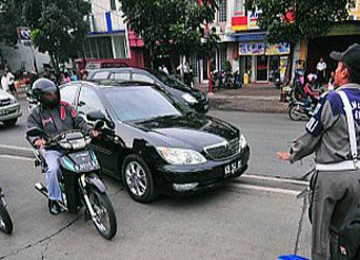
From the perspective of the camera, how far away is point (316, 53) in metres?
19.3

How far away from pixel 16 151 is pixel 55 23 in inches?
542

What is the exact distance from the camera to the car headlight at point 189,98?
9.60m

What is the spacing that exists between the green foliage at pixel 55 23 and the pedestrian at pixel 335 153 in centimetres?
1944

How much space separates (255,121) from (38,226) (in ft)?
23.5

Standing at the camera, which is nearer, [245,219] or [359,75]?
[359,75]

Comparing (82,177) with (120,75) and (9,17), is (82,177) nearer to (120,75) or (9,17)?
(120,75)

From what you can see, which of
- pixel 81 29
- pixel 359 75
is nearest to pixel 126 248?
pixel 359 75

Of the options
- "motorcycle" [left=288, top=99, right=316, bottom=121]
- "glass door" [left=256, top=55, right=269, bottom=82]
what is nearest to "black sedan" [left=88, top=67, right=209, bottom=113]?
"motorcycle" [left=288, top=99, right=316, bottom=121]

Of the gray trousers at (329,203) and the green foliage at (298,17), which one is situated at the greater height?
the green foliage at (298,17)

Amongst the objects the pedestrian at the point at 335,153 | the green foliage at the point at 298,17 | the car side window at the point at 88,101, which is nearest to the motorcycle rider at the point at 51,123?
the car side window at the point at 88,101

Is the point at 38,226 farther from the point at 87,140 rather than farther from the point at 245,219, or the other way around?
the point at 245,219

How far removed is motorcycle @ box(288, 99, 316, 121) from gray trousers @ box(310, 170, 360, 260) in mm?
7837

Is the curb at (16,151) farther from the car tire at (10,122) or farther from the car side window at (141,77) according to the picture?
the car side window at (141,77)

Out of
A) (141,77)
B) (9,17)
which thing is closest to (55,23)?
(9,17)
